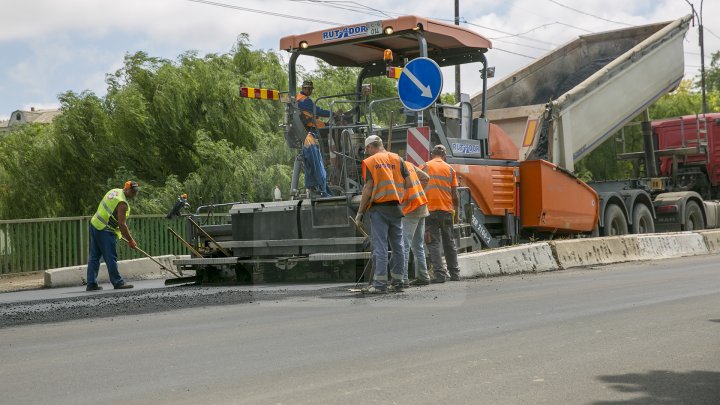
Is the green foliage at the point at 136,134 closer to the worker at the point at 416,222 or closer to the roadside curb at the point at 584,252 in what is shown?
the roadside curb at the point at 584,252

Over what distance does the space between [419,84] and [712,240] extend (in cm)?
904

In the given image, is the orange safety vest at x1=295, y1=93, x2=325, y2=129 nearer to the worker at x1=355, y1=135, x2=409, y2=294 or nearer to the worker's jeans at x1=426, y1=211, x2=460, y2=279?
the worker's jeans at x1=426, y1=211, x2=460, y2=279

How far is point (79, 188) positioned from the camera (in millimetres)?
24891

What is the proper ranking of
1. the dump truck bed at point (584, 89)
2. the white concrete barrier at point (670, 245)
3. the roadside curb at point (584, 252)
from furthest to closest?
the white concrete barrier at point (670, 245) < the dump truck bed at point (584, 89) < the roadside curb at point (584, 252)

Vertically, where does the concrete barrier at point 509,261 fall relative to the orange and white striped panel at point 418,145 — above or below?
below

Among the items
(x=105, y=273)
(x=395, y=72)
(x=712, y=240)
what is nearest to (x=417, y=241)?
(x=395, y=72)

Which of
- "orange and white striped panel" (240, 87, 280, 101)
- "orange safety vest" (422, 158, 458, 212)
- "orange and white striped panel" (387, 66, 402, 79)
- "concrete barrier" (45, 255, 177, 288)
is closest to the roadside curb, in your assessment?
"orange safety vest" (422, 158, 458, 212)

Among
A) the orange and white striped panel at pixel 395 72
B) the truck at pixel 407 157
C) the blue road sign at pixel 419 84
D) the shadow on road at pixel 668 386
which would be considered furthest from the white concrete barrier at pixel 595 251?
the shadow on road at pixel 668 386

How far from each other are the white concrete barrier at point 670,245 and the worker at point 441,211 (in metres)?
5.18

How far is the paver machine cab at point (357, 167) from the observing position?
11.9 metres

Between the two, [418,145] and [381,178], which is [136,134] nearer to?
[418,145]

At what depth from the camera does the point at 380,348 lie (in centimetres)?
637

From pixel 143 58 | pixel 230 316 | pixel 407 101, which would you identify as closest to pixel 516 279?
pixel 407 101

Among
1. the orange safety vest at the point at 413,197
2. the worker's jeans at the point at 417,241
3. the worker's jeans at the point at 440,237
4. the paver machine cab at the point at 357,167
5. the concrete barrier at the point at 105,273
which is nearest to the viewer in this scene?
the orange safety vest at the point at 413,197
